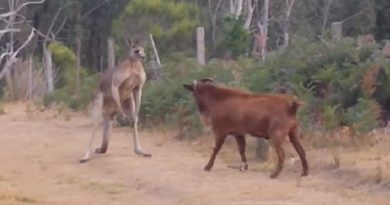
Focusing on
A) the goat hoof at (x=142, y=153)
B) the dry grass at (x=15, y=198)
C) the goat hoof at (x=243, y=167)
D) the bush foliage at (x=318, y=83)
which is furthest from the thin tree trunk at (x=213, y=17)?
the dry grass at (x=15, y=198)

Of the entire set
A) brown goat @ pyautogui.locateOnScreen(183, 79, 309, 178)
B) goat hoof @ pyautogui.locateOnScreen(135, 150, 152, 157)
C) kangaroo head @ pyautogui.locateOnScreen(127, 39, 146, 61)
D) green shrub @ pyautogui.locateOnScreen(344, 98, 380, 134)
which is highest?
kangaroo head @ pyautogui.locateOnScreen(127, 39, 146, 61)

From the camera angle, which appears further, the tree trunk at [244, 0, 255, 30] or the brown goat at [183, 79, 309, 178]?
→ the tree trunk at [244, 0, 255, 30]

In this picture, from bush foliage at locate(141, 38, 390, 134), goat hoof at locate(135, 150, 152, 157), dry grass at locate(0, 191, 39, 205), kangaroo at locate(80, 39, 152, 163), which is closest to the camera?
dry grass at locate(0, 191, 39, 205)

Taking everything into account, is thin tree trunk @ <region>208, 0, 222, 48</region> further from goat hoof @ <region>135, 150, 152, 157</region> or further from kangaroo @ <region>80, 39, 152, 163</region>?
goat hoof @ <region>135, 150, 152, 157</region>

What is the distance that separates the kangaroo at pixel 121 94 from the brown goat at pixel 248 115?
181cm

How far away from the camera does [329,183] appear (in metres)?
12.9

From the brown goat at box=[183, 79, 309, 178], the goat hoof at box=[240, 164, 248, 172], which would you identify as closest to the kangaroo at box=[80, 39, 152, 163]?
the brown goat at box=[183, 79, 309, 178]

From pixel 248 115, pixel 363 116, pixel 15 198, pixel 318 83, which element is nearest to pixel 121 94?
pixel 248 115

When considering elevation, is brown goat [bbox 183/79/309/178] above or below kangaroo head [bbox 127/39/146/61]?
below

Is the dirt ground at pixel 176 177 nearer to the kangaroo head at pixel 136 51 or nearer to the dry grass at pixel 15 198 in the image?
the dry grass at pixel 15 198

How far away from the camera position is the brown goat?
43.8 feet

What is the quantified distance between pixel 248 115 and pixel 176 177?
3.80 feet

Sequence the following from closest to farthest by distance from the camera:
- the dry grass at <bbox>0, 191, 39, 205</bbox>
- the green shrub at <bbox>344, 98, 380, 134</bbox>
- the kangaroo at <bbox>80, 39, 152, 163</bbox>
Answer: the dry grass at <bbox>0, 191, 39, 205</bbox> → the green shrub at <bbox>344, 98, 380, 134</bbox> → the kangaroo at <bbox>80, 39, 152, 163</bbox>

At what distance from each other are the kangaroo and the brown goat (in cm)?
181
